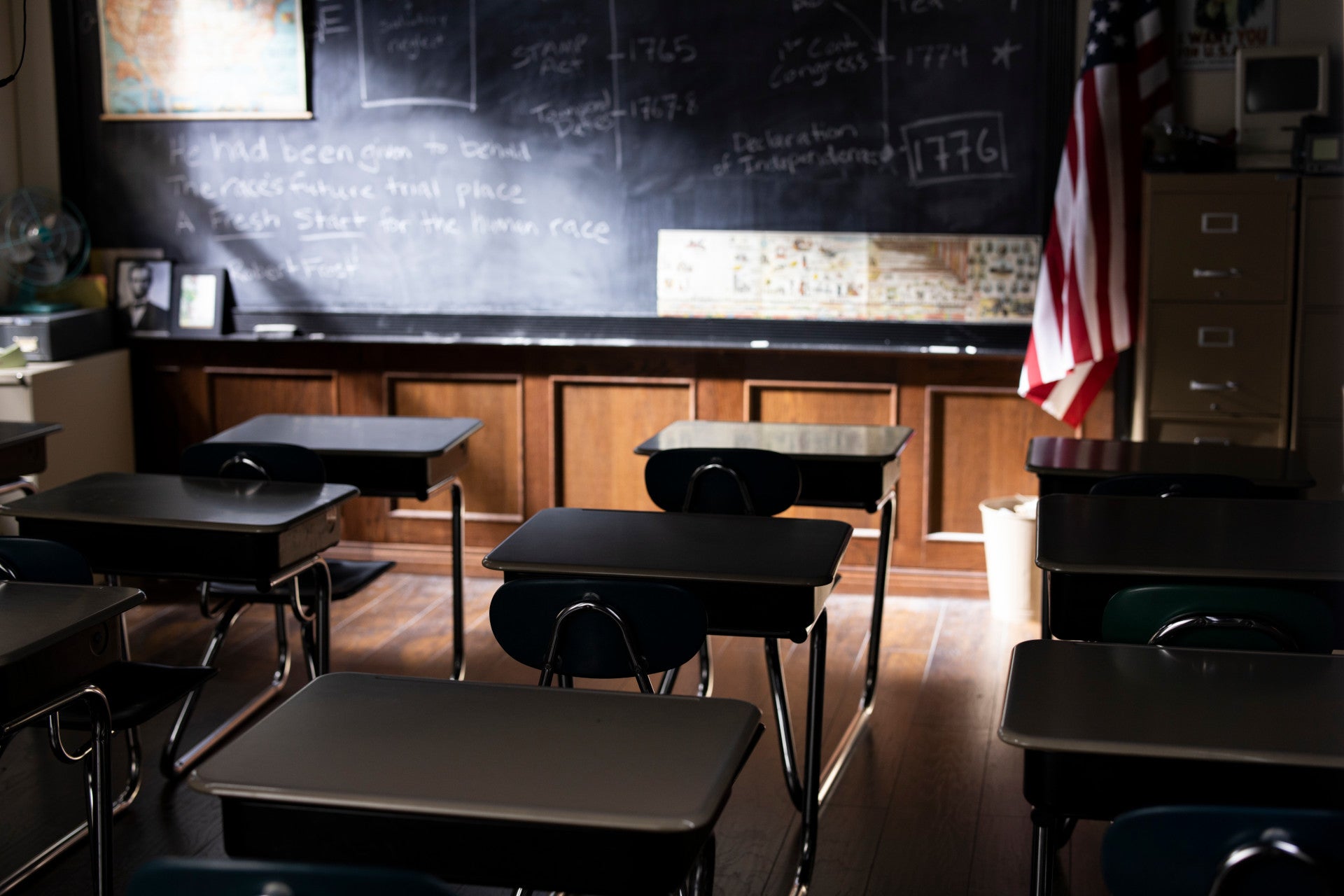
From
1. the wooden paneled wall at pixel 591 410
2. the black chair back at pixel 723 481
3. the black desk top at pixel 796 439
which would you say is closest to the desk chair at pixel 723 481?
the black chair back at pixel 723 481

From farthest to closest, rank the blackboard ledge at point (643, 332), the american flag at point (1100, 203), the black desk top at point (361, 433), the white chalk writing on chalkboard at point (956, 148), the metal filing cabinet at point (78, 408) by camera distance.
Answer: the blackboard ledge at point (643, 332) < the white chalk writing on chalkboard at point (956, 148) < the metal filing cabinet at point (78, 408) < the american flag at point (1100, 203) < the black desk top at point (361, 433)

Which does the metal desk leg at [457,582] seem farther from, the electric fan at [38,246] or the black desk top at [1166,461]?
the electric fan at [38,246]

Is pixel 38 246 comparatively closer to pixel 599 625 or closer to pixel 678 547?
pixel 678 547

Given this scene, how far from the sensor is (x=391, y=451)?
3721 millimetres

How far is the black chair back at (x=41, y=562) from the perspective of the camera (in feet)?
8.74

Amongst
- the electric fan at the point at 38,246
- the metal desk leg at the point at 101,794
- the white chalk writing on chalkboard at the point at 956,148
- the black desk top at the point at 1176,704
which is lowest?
the metal desk leg at the point at 101,794

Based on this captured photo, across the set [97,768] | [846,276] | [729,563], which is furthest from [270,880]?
[846,276]

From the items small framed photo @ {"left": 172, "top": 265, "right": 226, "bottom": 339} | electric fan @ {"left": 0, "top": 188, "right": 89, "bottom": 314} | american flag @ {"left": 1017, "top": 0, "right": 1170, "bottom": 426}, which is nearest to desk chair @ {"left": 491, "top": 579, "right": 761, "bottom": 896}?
american flag @ {"left": 1017, "top": 0, "right": 1170, "bottom": 426}

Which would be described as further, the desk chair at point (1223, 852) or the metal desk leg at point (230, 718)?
the metal desk leg at point (230, 718)

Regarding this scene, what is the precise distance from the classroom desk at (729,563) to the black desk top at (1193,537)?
45 cm

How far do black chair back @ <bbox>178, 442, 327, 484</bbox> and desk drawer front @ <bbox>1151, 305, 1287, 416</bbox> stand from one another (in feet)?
8.96

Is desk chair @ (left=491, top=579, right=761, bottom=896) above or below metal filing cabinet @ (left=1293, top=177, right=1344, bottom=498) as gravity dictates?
below

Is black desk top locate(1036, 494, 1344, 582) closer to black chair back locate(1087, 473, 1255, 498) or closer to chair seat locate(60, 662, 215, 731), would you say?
black chair back locate(1087, 473, 1255, 498)

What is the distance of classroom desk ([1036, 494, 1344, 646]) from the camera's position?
2500 mm
